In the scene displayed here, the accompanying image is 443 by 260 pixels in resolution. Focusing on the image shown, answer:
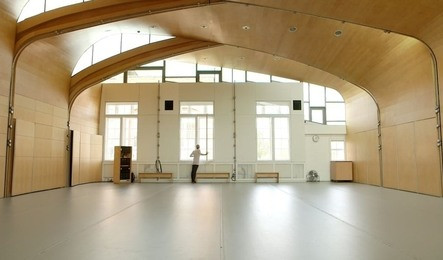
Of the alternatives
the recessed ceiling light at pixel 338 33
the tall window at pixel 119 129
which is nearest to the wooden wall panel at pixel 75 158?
the tall window at pixel 119 129

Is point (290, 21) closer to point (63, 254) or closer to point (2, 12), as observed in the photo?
point (2, 12)

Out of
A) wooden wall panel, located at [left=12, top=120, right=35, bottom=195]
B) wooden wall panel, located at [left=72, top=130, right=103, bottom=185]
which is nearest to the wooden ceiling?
wooden wall panel, located at [left=12, top=120, right=35, bottom=195]

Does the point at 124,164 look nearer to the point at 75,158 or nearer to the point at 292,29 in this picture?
the point at 75,158

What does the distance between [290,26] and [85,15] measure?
17.4ft

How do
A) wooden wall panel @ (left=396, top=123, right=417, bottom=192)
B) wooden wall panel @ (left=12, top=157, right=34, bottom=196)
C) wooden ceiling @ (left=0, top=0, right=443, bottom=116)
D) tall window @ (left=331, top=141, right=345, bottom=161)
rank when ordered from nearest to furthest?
wooden ceiling @ (left=0, top=0, right=443, bottom=116), wooden wall panel @ (left=12, top=157, right=34, bottom=196), wooden wall panel @ (left=396, top=123, right=417, bottom=192), tall window @ (left=331, top=141, right=345, bottom=161)

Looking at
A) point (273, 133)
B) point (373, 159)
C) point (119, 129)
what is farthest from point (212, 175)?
point (373, 159)

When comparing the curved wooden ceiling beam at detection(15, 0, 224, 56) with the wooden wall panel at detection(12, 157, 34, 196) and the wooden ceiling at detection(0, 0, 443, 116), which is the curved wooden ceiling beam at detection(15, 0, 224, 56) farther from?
the wooden wall panel at detection(12, 157, 34, 196)

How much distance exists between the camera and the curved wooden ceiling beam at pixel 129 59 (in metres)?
12.1

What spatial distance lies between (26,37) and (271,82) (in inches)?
376

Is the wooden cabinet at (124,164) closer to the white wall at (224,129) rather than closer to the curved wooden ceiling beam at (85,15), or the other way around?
the white wall at (224,129)

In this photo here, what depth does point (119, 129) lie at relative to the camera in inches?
590

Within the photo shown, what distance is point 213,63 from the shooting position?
14898mm

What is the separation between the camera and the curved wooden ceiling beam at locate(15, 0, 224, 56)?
831cm

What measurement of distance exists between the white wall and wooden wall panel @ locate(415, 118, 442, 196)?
19.1ft
